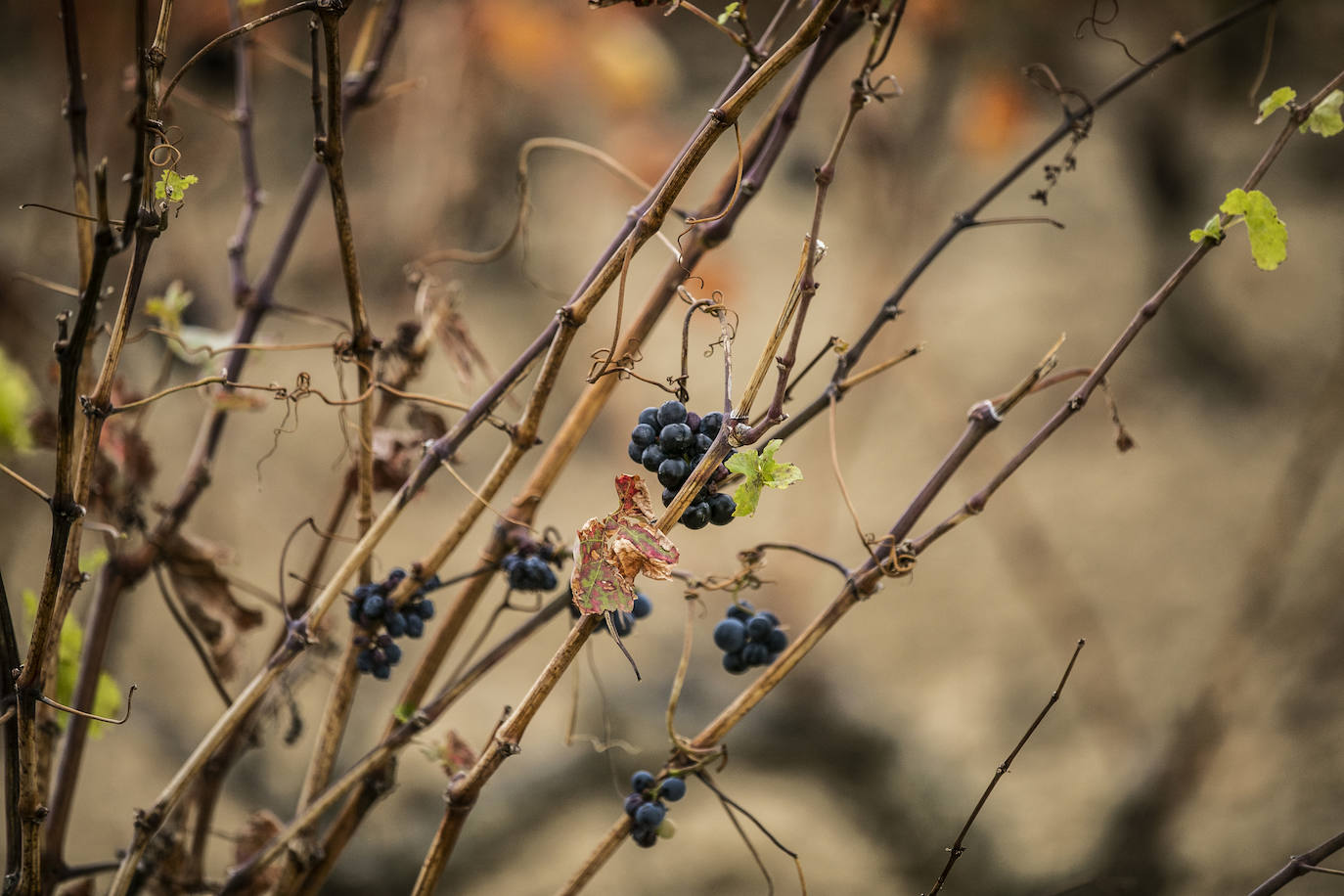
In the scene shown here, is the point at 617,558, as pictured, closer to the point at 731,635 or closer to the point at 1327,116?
the point at 731,635

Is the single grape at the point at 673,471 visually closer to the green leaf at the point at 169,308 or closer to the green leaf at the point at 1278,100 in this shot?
the green leaf at the point at 1278,100

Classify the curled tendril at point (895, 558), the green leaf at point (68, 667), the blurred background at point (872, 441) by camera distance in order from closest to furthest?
the curled tendril at point (895, 558)
the green leaf at point (68, 667)
the blurred background at point (872, 441)

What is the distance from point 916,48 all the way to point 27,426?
1.52 m

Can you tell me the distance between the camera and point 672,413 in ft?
1.23

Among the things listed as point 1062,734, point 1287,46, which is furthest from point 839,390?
point 1287,46

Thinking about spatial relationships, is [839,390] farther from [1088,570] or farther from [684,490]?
[1088,570]

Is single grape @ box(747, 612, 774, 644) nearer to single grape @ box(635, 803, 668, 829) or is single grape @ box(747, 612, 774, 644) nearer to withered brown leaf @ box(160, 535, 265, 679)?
single grape @ box(635, 803, 668, 829)

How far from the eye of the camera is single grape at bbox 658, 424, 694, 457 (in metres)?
0.37

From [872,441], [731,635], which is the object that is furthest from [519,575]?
[872,441]

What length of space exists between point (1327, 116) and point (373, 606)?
558 mm

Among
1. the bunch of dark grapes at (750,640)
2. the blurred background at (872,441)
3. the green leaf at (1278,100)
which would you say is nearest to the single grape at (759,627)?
the bunch of dark grapes at (750,640)

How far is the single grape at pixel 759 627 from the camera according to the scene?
50 cm

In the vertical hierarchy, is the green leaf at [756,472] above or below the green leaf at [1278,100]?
below

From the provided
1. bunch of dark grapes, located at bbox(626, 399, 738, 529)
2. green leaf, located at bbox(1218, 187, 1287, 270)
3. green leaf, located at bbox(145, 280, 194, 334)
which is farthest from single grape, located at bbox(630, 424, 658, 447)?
green leaf, located at bbox(145, 280, 194, 334)
